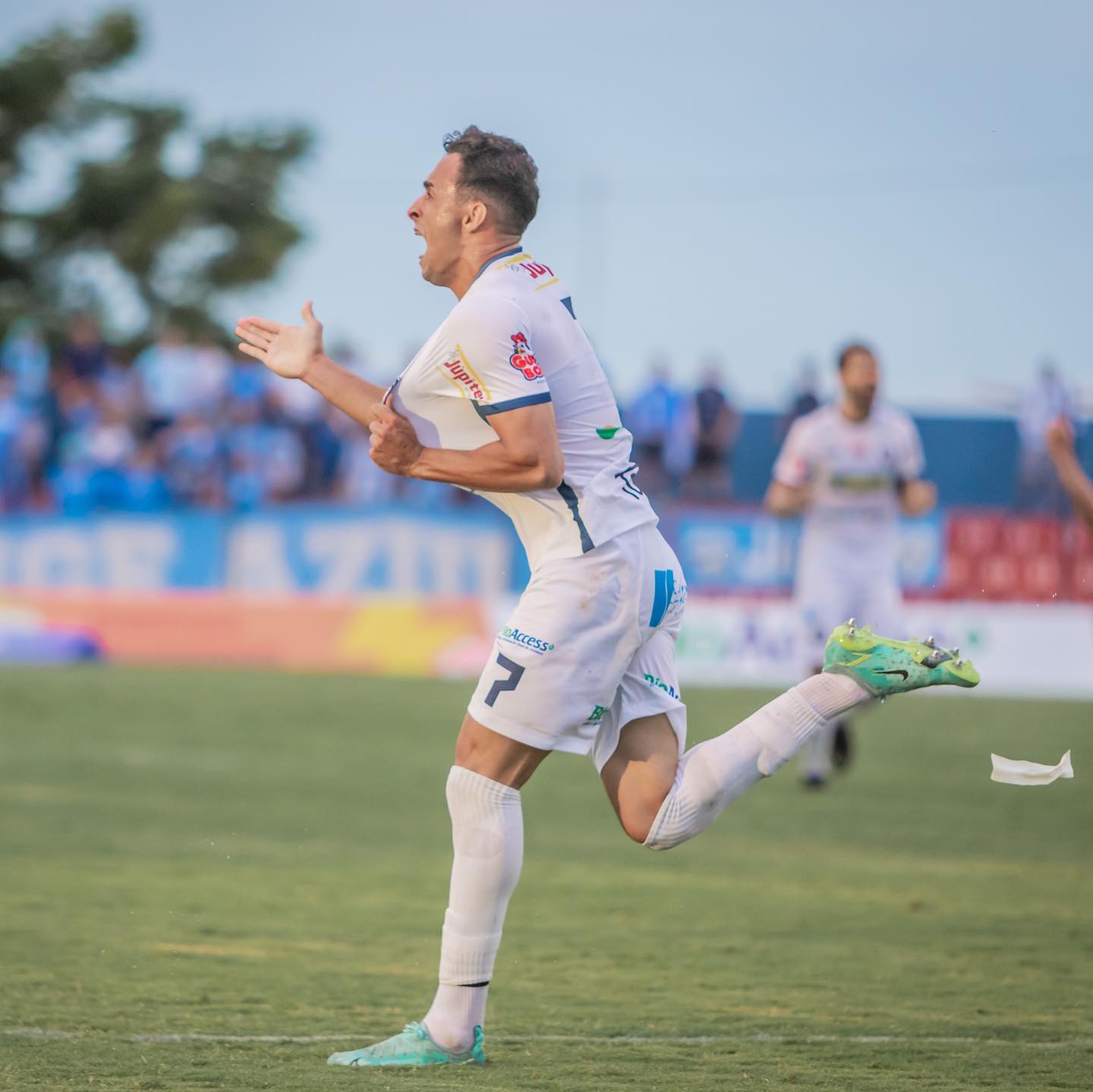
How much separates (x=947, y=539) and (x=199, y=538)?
8407 millimetres

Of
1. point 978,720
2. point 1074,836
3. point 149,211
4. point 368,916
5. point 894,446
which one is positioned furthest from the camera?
point 149,211

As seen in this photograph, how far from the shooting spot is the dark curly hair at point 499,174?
523 centimetres

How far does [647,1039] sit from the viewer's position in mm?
5559

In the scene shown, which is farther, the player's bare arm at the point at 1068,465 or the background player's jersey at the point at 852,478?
the background player's jersey at the point at 852,478

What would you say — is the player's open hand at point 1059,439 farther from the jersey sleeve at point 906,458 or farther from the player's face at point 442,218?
the jersey sleeve at point 906,458

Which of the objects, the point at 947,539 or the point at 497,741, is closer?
the point at 497,741

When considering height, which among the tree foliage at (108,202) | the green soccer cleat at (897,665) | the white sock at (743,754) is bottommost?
the white sock at (743,754)

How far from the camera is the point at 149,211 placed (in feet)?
119

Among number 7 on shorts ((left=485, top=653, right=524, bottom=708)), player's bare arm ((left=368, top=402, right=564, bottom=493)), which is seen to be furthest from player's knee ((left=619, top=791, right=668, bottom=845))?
player's bare arm ((left=368, top=402, right=564, bottom=493))

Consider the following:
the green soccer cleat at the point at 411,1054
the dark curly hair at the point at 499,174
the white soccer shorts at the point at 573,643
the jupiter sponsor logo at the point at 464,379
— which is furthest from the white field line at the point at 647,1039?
the dark curly hair at the point at 499,174

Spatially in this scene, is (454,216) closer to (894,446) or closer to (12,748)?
(894,446)

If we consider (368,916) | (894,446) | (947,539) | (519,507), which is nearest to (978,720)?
(947,539)

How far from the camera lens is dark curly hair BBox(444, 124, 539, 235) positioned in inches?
206

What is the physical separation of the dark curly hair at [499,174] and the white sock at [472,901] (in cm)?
161
